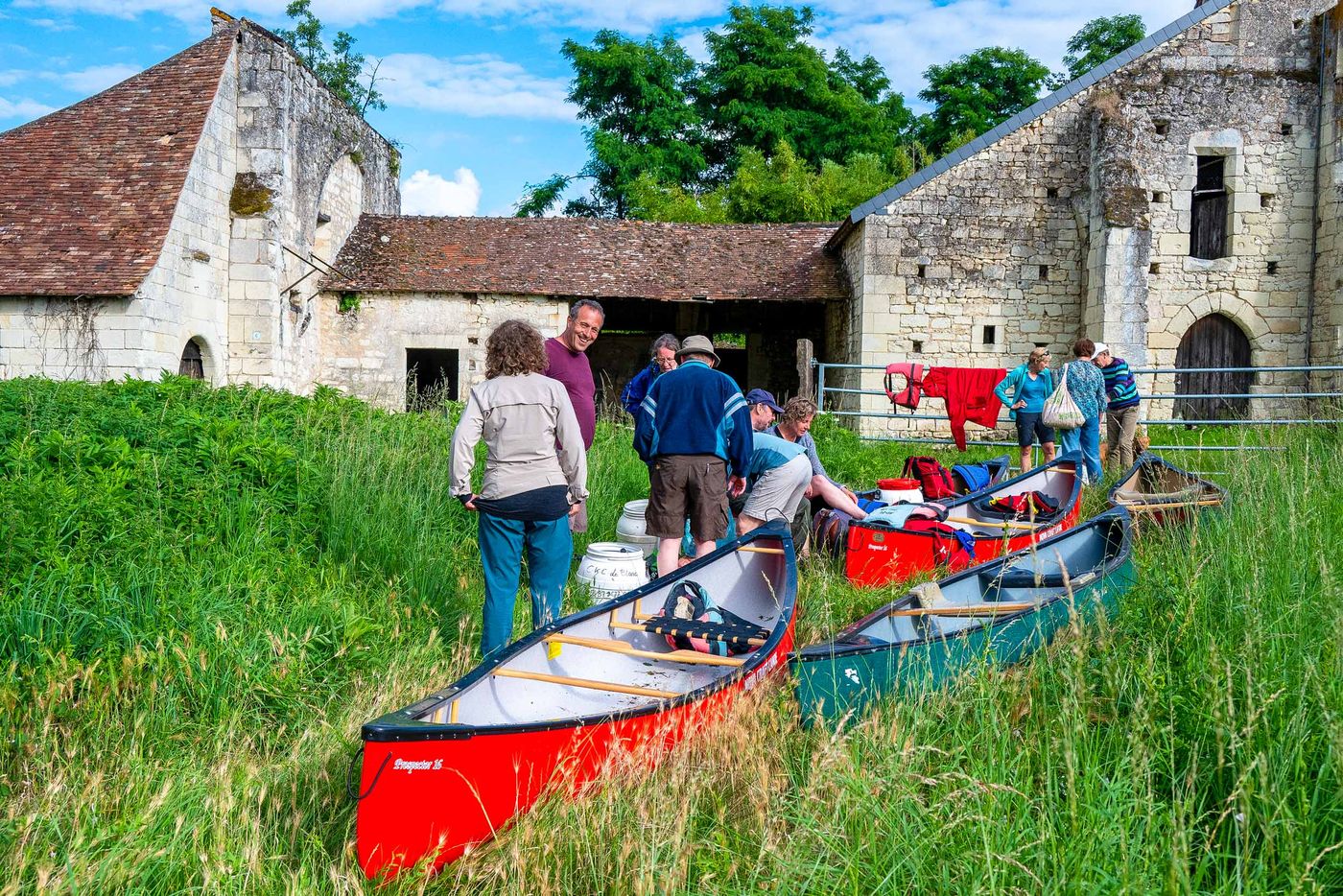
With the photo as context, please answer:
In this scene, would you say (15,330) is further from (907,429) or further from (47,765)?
(907,429)

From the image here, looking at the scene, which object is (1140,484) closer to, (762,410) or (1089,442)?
(1089,442)

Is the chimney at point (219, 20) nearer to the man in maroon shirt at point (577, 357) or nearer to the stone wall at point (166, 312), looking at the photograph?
the stone wall at point (166, 312)

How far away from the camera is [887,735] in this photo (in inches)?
131

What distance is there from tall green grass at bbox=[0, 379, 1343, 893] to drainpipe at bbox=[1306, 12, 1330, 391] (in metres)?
10.1

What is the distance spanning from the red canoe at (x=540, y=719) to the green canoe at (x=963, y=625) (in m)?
0.35

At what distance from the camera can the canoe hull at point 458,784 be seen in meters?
3.03

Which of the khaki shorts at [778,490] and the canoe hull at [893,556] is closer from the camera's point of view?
the khaki shorts at [778,490]

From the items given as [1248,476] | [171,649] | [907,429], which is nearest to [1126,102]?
[907,429]

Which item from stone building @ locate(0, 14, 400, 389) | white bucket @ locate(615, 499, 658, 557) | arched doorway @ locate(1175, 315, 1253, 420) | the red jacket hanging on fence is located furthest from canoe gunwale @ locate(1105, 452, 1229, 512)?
stone building @ locate(0, 14, 400, 389)

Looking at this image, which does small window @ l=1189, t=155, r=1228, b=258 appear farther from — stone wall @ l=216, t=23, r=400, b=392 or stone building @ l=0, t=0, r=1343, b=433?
stone wall @ l=216, t=23, r=400, b=392

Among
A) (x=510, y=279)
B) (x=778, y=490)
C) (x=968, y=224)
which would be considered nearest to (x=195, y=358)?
(x=510, y=279)

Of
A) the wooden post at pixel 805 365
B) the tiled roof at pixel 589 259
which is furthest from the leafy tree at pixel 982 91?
the wooden post at pixel 805 365

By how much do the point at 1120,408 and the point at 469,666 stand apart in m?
8.07

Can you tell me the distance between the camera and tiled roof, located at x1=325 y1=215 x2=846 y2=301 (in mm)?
17141
